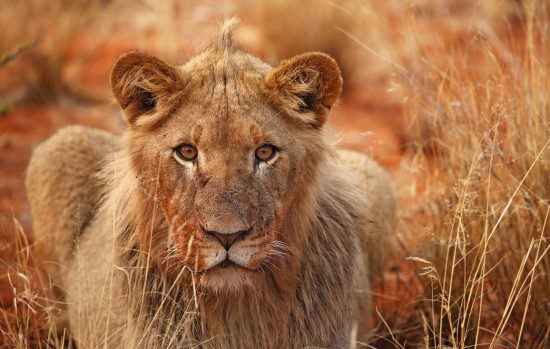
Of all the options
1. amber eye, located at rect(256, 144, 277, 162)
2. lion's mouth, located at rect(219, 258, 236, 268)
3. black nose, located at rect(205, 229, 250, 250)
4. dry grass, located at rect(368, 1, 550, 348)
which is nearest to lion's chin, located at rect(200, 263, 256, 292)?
lion's mouth, located at rect(219, 258, 236, 268)

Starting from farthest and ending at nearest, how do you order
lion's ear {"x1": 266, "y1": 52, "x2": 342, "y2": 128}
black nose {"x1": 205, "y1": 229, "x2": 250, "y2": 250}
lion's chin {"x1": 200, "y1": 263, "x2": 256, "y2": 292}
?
1. lion's ear {"x1": 266, "y1": 52, "x2": 342, "y2": 128}
2. lion's chin {"x1": 200, "y1": 263, "x2": 256, "y2": 292}
3. black nose {"x1": 205, "y1": 229, "x2": 250, "y2": 250}

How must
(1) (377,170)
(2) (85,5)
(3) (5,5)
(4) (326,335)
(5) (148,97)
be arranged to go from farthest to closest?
(2) (85,5) < (3) (5,5) < (1) (377,170) < (4) (326,335) < (5) (148,97)

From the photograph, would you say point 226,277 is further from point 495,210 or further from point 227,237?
point 495,210

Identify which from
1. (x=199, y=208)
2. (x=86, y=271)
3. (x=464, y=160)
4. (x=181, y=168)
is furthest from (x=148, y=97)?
(x=464, y=160)

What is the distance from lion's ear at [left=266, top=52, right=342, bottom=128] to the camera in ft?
11.1

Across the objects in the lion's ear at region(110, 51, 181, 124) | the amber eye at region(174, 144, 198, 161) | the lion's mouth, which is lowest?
the lion's mouth

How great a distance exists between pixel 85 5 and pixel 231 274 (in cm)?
694

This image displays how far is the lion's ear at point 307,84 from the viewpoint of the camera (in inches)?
134

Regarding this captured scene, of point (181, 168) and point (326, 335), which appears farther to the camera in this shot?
point (326, 335)

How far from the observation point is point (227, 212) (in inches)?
121

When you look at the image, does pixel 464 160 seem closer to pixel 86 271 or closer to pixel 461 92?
pixel 461 92

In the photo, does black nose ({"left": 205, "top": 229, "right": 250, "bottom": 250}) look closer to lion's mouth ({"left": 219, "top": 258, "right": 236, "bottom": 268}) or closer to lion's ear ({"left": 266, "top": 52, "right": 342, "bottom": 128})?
lion's mouth ({"left": 219, "top": 258, "right": 236, "bottom": 268})

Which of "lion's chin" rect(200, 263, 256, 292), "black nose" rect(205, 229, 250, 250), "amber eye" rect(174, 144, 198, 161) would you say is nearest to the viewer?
"black nose" rect(205, 229, 250, 250)

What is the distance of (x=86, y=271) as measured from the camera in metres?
4.27
